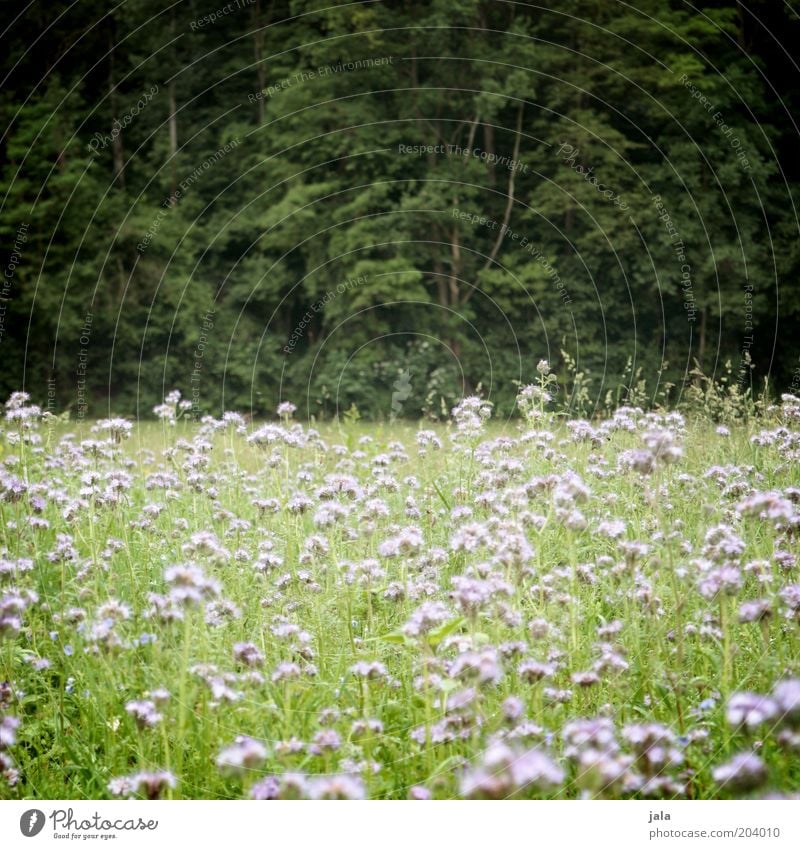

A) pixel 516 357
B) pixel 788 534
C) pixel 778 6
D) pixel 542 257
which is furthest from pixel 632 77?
Answer: pixel 788 534

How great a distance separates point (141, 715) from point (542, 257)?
18173 millimetres

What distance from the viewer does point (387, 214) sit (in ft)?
62.2

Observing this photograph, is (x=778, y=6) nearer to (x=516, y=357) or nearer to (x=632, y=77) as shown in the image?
(x=632, y=77)

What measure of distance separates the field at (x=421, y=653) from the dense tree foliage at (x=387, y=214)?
39.3 feet

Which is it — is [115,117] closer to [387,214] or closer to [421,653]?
[387,214]

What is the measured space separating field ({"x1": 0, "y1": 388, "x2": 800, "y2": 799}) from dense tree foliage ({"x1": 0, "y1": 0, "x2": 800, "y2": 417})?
11971 mm

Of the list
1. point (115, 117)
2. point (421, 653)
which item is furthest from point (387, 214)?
point (421, 653)

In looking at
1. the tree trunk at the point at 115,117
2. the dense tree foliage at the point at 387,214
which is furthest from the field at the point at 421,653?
the tree trunk at the point at 115,117

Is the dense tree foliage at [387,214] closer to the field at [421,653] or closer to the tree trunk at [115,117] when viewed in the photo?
the tree trunk at [115,117]

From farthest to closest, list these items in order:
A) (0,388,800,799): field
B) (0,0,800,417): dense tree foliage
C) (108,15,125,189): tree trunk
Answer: (108,15,125,189): tree trunk
(0,0,800,417): dense tree foliage
(0,388,800,799): field

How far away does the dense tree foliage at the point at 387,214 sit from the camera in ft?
54.6

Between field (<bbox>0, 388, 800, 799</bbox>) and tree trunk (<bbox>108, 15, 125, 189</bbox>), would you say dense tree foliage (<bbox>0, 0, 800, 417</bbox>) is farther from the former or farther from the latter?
field (<bbox>0, 388, 800, 799</bbox>)

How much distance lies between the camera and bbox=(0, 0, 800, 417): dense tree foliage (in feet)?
54.6

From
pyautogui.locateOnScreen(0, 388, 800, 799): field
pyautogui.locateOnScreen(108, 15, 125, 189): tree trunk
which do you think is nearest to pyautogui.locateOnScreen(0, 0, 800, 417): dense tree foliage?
pyautogui.locateOnScreen(108, 15, 125, 189): tree trunk
